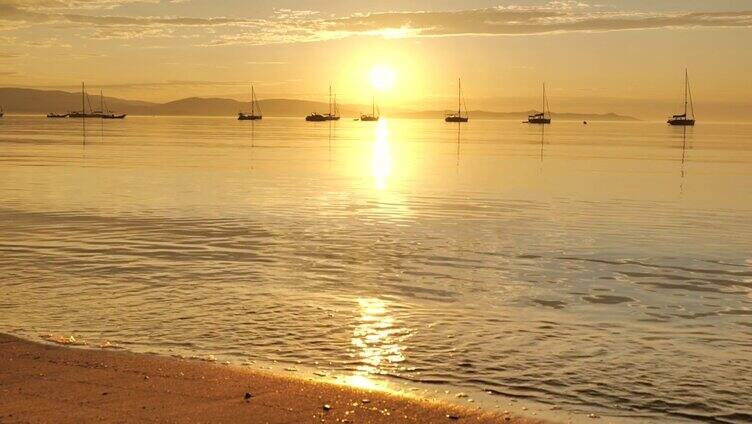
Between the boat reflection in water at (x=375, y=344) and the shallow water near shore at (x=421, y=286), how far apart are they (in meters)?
0.05

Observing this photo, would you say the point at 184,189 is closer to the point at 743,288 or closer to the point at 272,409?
the point at 743,288

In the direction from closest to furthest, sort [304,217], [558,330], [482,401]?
[482,401], [558,330], [304,217]

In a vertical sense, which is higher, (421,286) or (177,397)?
(177,397)

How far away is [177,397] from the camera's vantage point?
8.98 m

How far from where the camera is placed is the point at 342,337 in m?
12.4

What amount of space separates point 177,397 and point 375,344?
12.6ft

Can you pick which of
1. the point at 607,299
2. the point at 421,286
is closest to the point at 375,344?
the point at 421,286

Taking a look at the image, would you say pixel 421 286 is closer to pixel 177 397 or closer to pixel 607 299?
pixel 607 299

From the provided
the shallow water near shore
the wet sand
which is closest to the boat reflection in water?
the shallow water near shore

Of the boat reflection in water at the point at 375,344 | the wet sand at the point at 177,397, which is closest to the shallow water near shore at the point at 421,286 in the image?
the boat reflection in water at the point at 375,344

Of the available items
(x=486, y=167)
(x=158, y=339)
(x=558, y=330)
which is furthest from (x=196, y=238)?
(x=486, y=167)

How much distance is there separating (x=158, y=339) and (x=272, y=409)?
12.9ft

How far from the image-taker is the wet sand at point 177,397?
8414 mm

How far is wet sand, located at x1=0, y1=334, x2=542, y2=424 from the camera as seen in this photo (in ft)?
27.6
